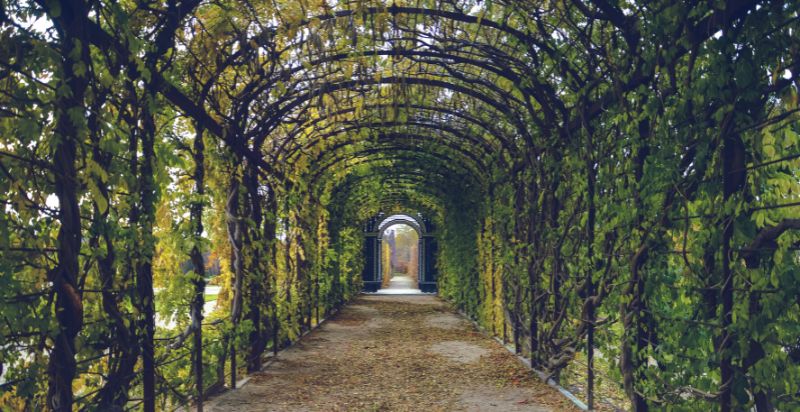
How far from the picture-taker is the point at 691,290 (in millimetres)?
2883

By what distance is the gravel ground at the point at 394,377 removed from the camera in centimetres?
556

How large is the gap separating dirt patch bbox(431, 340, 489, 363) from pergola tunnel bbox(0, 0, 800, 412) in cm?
101

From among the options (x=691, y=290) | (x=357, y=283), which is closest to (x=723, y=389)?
(x=691, y=290)

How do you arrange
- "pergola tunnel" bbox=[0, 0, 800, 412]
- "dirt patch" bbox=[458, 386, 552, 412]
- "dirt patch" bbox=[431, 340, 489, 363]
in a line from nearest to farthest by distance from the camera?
"pergola tunnel" bbox=[0, 0, 800, 412] → "dirt patch" bbox=[458, 386, 552, 412] → "dirt patch" bbox=[431, 340, 489, 363]

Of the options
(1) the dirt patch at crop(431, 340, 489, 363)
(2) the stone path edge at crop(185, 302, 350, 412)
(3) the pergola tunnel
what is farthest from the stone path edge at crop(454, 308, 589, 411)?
(2) the stone path edge at crop(185, 302, 350, 412)

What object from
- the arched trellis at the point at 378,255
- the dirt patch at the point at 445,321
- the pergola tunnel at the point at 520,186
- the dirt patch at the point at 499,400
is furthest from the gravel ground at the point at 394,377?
the arched trellis at the point at 378,255

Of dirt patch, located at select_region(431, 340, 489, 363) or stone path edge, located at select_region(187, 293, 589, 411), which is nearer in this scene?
stone path edge, located at select_region(187, 293, 589, 411)

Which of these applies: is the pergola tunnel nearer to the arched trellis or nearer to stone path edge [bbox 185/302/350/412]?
stone path edge [bbox 185/302/350/412]

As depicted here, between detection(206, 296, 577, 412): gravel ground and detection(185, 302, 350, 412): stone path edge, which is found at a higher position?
detection(185, 302, 350, 412): stone path edge

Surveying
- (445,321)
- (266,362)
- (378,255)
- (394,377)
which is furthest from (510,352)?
(378,255)

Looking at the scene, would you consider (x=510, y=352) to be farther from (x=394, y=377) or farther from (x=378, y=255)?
(x=378, y=255)

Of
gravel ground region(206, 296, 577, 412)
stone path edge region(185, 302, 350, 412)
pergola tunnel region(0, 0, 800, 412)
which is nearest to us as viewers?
pergola tunnel region(0, 0, 800, 412)

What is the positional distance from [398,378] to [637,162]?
4.23m

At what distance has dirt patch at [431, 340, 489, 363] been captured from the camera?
808 cm
